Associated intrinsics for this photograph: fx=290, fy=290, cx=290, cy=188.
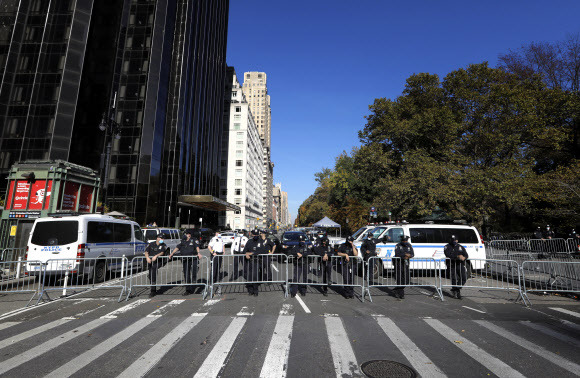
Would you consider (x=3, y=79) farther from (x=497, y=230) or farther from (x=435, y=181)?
(x=497, y=230)

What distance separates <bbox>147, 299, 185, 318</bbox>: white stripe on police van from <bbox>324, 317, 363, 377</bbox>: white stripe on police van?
3.85 metres

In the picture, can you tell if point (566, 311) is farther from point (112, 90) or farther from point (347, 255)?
point (112, 90)

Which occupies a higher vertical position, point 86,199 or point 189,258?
point 86,199

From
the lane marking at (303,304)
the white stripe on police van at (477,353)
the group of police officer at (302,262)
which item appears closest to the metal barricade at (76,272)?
the group of police officer at (302,262)

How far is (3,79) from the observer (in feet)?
98.6

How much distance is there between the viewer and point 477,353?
4.66 metres

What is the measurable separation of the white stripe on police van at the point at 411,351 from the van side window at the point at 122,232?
1061cm

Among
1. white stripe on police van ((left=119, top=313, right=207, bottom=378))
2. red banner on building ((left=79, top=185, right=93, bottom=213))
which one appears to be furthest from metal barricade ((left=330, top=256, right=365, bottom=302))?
red banner on building ((left=79, top=185, right=93, bottom=213))

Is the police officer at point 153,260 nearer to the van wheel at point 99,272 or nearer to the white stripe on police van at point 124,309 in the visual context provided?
the white stripe on police van at point 124,309

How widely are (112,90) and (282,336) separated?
3886 cm

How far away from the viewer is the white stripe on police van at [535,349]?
4188 millimetres

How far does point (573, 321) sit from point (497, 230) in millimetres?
33121

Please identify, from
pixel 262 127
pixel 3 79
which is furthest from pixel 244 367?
pixel 262 127

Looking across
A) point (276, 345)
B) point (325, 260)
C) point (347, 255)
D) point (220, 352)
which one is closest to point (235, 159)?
point (325, 260)
